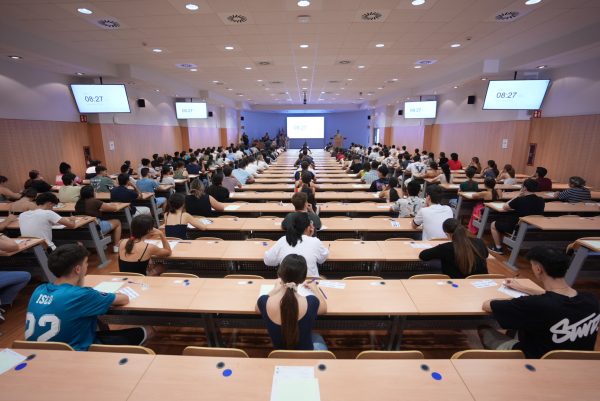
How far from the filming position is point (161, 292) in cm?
241

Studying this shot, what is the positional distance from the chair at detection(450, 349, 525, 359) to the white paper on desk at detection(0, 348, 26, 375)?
8.52ft

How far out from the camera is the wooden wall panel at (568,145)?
6.73 metres

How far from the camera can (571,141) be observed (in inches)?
287

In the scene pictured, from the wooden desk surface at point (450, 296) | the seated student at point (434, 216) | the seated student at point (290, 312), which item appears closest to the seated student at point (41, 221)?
the seated student at point (290, 312)

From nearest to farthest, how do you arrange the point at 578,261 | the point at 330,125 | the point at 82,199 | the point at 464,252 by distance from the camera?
1. the point at 464,252
2. the point at 578,261
3. the point at 82,199
4. the point at 330,125

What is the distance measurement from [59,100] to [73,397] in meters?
9.16

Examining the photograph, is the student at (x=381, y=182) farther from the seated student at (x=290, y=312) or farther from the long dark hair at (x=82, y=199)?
the long dark hair at (x=82, y=199)

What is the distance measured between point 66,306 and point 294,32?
218 inches

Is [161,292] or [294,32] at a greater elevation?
[294,32]

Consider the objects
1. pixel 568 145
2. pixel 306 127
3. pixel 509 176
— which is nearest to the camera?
pixel 509 176

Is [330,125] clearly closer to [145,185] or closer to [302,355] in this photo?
[145,185]

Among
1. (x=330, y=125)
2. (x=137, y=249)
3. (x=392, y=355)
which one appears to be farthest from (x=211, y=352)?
(x=330, y=125)

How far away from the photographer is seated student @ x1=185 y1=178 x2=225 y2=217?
183 inches

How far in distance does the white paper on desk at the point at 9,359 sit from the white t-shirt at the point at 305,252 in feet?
5.74
